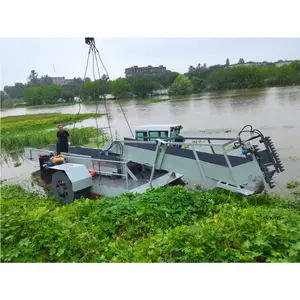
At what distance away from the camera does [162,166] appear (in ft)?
19.2

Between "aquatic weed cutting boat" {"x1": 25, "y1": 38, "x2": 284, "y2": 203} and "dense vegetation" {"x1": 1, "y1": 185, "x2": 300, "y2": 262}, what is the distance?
0.75m

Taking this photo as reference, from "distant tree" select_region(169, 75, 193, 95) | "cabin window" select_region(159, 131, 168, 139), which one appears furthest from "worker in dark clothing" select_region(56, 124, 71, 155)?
"distant tree" select_region(169, 75, 193, 95)

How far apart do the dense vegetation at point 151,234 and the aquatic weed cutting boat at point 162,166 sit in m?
0.75

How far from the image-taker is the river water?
34.8 ft

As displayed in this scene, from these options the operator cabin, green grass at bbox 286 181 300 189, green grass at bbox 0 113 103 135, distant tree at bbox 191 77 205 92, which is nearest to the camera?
the operator cabin

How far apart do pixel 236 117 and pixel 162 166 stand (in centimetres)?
1256

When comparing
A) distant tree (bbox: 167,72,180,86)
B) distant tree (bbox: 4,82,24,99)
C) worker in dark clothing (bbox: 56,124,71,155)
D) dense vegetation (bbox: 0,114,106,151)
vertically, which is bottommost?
dense vegetation (bbox: 0,114,106,151)

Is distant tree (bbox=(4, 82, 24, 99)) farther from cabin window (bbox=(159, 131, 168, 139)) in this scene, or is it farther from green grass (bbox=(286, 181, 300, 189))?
green grass (bbox=(286, 181, 300, 189))

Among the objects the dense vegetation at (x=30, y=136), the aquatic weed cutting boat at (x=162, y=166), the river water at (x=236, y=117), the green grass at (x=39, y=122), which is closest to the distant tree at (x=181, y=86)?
the river water at (x=236, y=117)

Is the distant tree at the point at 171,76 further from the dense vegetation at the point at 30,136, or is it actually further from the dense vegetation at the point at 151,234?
the dense vegetation at the point at 151,234

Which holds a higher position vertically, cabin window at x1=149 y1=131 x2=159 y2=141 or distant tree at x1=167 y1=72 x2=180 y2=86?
distant tree at x1=167 y1=72 x2=180 y2=86

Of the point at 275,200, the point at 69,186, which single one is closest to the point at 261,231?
the point at 275,200

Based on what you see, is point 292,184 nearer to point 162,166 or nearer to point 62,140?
point 162,166

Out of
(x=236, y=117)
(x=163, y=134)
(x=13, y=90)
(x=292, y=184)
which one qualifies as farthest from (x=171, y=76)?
(x=13, y=90)
